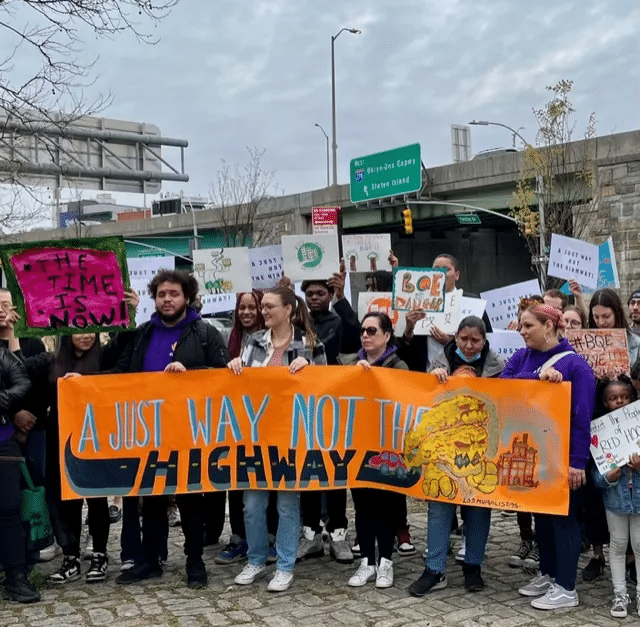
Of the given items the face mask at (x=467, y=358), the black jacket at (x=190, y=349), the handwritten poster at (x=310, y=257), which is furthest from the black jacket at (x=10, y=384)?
the face mask at (x=467, y=358)

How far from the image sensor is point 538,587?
595 centimetres

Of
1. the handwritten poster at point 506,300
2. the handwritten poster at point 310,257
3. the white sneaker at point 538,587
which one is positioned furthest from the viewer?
the handwritten poster at point 506,300

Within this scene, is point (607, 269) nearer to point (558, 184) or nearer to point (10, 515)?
point (10, 515)

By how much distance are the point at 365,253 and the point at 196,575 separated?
3371 mm

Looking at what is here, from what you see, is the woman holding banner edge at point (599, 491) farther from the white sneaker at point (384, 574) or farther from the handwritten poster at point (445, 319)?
the white sneaker at point (384, 574)

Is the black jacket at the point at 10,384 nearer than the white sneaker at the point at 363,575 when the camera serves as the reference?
Yes

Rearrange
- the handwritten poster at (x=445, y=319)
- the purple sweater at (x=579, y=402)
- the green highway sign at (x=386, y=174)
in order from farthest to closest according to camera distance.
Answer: the green highway sign at (x=386, y=174)
the handwritten poster at (x=445, y=319)
the purple sweater at (x=579, y=402)

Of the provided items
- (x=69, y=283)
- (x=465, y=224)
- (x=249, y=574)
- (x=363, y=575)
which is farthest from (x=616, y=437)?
(x=465, y=224)

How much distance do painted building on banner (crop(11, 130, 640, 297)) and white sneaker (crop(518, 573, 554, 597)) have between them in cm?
2053

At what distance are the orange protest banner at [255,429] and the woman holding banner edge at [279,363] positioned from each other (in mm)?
104

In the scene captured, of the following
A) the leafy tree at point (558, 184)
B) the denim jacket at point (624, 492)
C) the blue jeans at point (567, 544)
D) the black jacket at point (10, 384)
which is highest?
the leafy tree at point (558, 184)

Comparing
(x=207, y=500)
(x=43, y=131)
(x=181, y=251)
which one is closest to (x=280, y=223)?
(x=181, y=251)

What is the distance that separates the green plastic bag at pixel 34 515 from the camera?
20.7 ft

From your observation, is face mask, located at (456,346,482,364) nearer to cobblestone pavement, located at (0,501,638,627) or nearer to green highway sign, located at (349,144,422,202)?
cobblestone pavement, located at (0,501,638,627)
